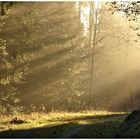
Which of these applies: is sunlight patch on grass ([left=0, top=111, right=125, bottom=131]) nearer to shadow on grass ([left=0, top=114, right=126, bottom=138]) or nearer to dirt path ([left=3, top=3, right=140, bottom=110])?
shadow on grass ([left=0, top=114, right=126, bottom=138])

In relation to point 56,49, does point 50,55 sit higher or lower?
lower

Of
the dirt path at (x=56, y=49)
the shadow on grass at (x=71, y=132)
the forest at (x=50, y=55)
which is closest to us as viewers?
the shadow on grass at (x=71, y=132)

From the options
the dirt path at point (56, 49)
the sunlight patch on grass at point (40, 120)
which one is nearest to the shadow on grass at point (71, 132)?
the sunlight patch on grass at point (40, 120)

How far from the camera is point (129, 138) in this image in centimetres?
1695

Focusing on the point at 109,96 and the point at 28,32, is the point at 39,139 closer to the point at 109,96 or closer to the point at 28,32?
the point at 28,32

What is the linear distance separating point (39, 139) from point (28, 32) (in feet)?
88.3

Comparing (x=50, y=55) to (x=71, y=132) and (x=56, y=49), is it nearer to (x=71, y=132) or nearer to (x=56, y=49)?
(x=56, y=49)

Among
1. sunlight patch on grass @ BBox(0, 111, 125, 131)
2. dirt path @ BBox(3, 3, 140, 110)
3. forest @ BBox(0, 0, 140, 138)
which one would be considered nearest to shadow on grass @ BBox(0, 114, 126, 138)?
sunlight patch on grass @ BBox(0, 111, 125, 131)

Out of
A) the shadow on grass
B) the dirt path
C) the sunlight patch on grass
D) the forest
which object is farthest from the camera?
the dirt path

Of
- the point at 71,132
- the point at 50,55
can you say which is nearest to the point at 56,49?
the point at 50,55

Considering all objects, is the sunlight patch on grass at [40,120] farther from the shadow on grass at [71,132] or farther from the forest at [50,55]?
the forest at [50,55]

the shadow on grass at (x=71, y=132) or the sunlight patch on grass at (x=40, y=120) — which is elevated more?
the shadow on grass at (x=71, y=132)

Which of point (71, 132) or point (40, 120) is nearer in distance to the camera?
point (71, 132)

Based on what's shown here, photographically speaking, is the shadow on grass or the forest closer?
the shadow on grass
